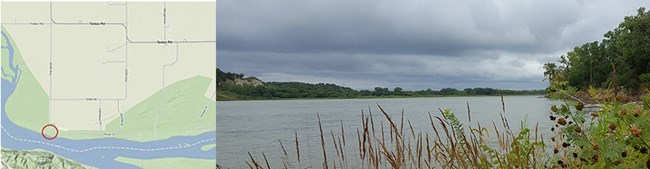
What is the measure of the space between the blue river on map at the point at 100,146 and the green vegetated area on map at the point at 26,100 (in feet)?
0.07

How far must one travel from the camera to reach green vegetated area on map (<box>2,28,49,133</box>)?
10.2 ft

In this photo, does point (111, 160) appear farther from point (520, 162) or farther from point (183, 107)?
point (520, 162)

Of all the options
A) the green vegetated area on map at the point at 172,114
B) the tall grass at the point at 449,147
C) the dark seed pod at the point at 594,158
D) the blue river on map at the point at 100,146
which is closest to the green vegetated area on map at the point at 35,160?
the blue river on map at the point at 100,146

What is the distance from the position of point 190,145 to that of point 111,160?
0.40 metres

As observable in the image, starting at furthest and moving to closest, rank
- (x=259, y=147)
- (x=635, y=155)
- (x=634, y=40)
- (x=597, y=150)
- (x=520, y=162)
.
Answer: (x=634, y=40) < (x=259, y=147) < (x=520, y=162) < (x=635, y=155) < (x=597, y=150)

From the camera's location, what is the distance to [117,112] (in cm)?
312

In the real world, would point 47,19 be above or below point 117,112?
above

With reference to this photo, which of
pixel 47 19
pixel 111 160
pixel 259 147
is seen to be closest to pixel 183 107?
pixel 111 160

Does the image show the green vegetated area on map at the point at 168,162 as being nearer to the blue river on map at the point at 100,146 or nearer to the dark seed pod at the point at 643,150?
the blue river on map at the point at 100,146

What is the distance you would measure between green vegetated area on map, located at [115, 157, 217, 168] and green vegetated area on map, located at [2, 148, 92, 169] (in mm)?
215

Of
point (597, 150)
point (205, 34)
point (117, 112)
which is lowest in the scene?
point (597, 150)

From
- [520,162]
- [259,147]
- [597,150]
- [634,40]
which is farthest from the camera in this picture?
[634,40]

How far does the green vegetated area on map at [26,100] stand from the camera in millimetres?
3119

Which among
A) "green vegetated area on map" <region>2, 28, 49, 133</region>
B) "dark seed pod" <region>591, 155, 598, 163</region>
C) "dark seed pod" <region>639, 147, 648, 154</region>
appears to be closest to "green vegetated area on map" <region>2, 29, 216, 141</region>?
"green vegetated area on map" <region>2, 28, 49, 133</region>
